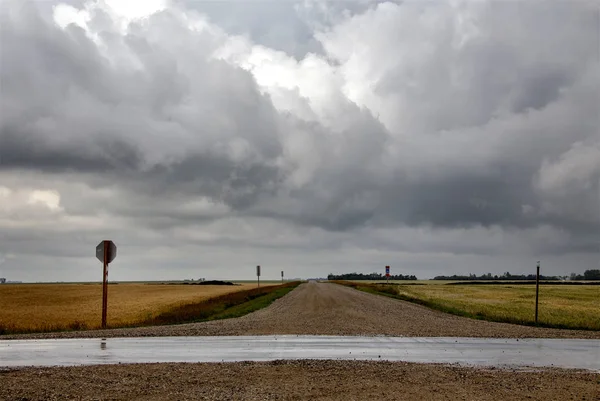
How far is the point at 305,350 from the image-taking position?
18172 millimetres

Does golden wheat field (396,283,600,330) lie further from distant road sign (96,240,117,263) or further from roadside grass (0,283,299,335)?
distant road sign (96,240,117,263)

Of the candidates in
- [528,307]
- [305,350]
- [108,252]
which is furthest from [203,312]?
[528,307]

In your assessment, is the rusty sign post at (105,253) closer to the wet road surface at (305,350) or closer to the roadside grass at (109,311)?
the roadside grass at (109,311)

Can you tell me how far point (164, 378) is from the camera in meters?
13.0

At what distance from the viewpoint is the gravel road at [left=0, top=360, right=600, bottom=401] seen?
11.4m

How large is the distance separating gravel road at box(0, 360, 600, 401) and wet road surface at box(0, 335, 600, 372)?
153 cm

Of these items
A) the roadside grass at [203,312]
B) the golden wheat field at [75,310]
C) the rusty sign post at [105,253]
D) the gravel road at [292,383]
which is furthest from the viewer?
the roadside grass at [203,312]

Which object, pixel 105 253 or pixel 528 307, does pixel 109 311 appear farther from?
pixel 528 307

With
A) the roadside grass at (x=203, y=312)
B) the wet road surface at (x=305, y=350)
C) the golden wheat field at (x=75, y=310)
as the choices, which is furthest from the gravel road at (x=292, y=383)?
the roadside grass at (x=203, y=312)

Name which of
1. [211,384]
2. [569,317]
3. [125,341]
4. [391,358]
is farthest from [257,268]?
[211,384]

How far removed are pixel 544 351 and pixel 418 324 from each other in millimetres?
11405

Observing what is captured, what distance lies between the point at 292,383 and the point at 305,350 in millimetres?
5668

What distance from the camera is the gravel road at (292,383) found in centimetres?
1142

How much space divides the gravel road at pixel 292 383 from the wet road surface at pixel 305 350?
1533 mm
